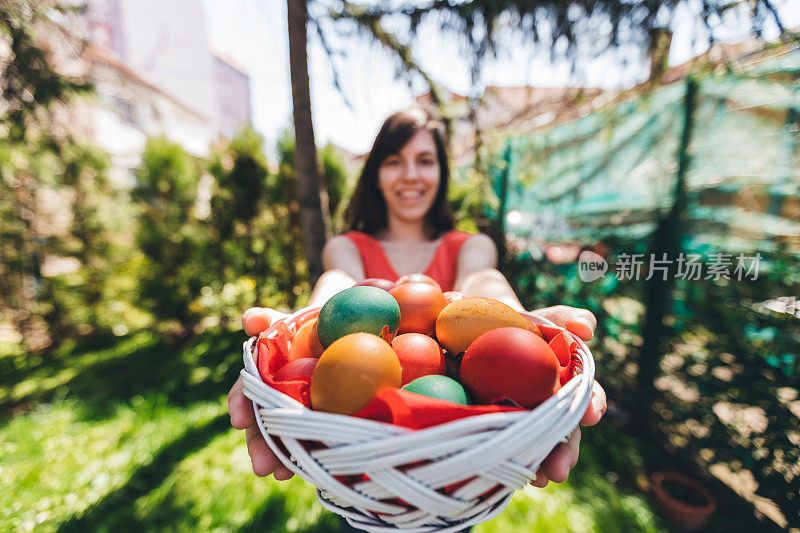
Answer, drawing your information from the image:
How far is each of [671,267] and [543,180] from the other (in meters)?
1.59

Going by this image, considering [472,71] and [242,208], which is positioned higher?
[472,71]

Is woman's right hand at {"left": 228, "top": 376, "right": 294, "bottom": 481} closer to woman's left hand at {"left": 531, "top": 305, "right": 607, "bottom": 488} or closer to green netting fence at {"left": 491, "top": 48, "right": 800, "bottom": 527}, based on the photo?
woman's left hand at {"left": 531, "top": 305, "right": 607, "bottom": 488}

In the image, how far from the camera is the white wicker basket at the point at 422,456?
697 mm

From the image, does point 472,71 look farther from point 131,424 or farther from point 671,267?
point 131,424

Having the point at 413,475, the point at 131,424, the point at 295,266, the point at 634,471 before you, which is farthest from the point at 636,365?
the point at 131,424

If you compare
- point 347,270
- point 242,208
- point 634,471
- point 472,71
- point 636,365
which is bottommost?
point 634,471

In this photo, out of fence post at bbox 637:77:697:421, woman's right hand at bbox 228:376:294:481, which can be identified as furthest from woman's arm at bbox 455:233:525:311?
fence post at bbox 637:77:697:421

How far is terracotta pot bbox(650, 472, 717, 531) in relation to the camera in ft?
7.62

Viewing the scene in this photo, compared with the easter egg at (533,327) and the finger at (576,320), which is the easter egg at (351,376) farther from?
the finger at (576,320)

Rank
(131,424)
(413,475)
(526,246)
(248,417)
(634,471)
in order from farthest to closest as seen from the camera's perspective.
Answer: (526,246) → (131,424) → (634,471) → (248,417) → (413,475)

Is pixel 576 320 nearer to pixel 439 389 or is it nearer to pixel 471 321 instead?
pixel 471 321

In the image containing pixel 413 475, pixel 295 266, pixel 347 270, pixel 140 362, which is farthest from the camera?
pixel 295 266

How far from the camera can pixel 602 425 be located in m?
3.17

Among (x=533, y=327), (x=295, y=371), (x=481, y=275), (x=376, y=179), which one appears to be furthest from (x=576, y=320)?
(x=376, y=179)
